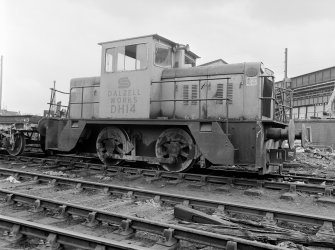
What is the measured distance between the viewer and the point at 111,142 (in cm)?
984

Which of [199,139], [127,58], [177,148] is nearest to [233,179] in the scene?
[199,139]

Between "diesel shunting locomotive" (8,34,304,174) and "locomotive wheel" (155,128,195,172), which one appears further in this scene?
"locomotive wheel" (155,128,195,172)

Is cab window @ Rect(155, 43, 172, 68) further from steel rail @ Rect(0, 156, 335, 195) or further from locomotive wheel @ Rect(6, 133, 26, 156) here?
locomotive wheel @ Rect(6, 133, 26, 156)

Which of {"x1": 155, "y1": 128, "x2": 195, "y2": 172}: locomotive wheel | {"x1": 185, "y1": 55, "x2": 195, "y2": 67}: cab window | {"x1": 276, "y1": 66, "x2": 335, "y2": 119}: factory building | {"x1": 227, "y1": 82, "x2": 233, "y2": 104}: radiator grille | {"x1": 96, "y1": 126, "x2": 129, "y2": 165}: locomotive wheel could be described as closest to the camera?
{"x1": 227, "y1": 82, "x2": 233, "y2": 104}: radiator grille

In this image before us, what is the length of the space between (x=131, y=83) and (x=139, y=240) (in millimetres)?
5808

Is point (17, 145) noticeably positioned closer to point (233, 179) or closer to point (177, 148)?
point (177, 148)

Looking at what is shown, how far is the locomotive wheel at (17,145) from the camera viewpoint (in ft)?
41.2

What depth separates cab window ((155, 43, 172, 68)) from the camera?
9.35 meters

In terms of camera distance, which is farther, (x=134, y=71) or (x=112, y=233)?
(x=134, y=71)

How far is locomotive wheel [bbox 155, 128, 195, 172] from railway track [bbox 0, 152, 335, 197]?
1.20 ft

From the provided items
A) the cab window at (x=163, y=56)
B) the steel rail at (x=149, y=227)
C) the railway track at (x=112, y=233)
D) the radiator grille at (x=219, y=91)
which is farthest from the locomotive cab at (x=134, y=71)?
the railway track at (x=112, y=233)

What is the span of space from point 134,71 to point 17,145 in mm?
6199

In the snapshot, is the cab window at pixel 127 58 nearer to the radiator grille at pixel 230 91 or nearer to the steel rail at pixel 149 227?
the radiator grille at pixel 230 91

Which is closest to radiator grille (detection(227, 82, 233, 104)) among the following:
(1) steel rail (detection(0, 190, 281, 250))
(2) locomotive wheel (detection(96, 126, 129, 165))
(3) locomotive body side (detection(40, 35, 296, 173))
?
(3) locomotive body side (detection(40, 35, 296, 173))
